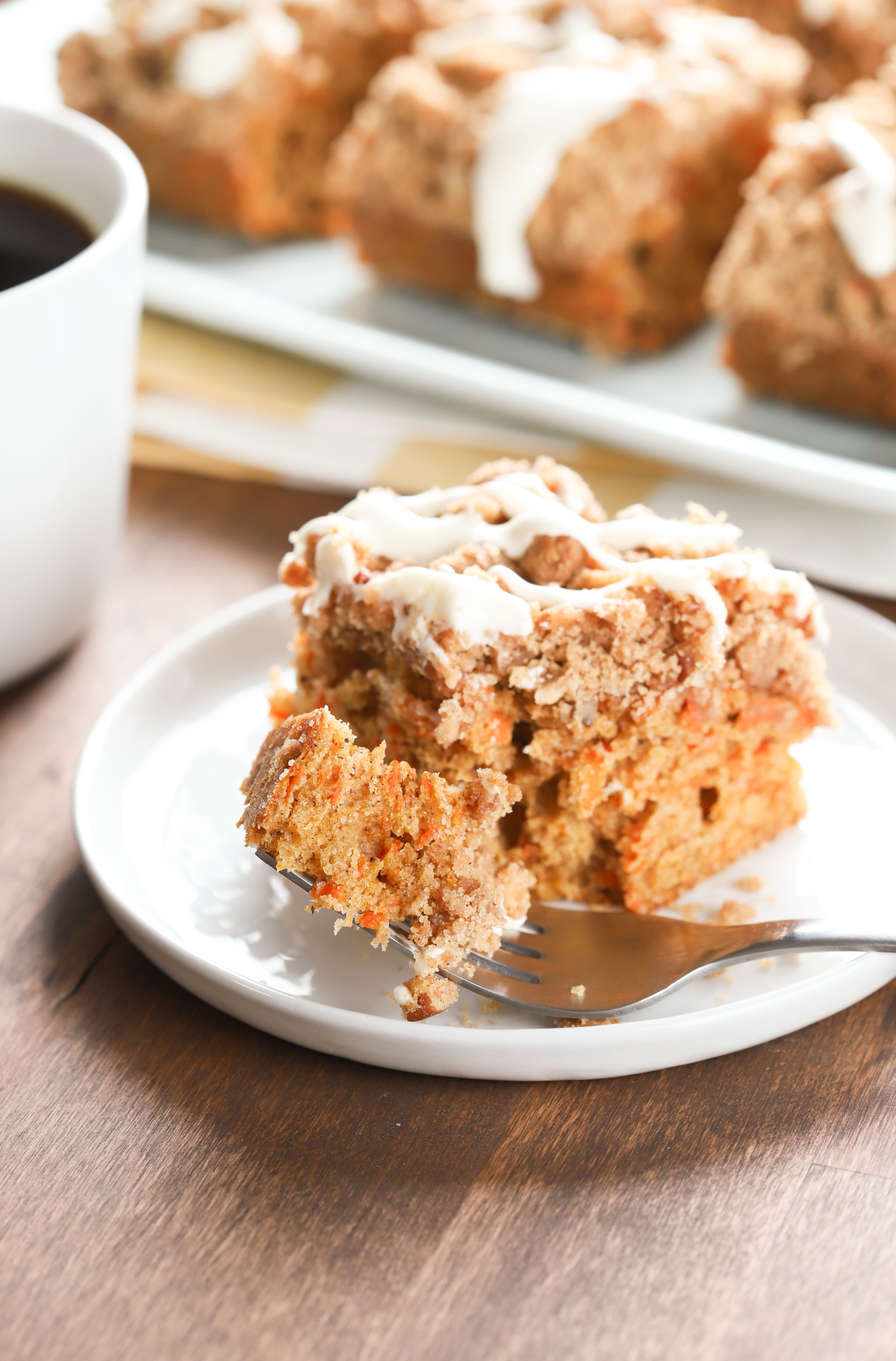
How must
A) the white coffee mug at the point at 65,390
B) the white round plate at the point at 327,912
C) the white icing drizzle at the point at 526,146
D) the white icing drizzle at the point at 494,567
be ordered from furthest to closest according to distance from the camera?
the white icing drizzle at the point at 526,146 → the white coffee mug at the point at 65,390 → the white icing drizzle at the point at 494,567 → the white round plate at the point at 327,912

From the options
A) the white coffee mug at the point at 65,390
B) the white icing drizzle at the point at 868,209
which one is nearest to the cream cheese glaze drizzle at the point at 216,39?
the white coffee mug at the point at 65,390

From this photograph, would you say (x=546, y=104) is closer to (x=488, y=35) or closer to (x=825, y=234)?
(x=488, y=35)

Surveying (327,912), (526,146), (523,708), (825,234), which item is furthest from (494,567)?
(526,146)

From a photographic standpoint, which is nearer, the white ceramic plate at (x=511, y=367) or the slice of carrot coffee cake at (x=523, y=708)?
the slice of carrot coffee cake at (x=523, y=708)

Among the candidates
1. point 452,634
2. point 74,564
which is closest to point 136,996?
point 452,634

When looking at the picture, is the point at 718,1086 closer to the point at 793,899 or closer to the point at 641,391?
the point at 793,899

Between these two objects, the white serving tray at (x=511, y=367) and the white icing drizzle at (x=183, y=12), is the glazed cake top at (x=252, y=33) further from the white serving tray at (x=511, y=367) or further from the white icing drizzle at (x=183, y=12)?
the white serving tray at (x=511, y=367)

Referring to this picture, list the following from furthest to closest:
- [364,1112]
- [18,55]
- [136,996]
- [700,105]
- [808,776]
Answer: [18,55]
[700,105]
[808,776]
[136,996]
[364,1112]
